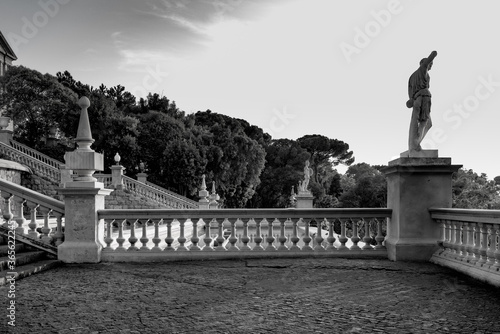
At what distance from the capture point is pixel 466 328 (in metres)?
3.63

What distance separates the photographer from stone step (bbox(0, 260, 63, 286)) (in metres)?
5.28

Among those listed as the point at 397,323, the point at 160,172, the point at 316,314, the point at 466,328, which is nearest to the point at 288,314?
the point at 316,314

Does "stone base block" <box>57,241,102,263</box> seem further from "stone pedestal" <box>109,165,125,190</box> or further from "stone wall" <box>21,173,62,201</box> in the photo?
"stone pedestal" <box>109,165,125,190</box>

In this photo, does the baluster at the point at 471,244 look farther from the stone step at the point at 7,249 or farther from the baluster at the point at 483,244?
the stone step at the point at 7,249

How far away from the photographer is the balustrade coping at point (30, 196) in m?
6.98

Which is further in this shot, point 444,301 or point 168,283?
point 168,283

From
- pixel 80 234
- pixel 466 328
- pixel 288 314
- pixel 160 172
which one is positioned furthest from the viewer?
pixel 160 172

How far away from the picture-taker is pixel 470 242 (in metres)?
6.19

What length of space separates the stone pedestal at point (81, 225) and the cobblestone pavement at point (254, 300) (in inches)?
13.5

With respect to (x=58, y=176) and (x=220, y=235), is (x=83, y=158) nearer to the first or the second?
(x=220, y=235)

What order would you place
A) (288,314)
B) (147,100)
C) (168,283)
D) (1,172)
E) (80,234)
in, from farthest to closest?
(147,100) → (1,172) → (80,234) → (168,283) → (288,314)

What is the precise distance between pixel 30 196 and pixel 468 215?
6.84 m

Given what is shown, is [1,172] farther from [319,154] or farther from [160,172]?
[319,154]

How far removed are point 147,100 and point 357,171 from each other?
30.5 metres
